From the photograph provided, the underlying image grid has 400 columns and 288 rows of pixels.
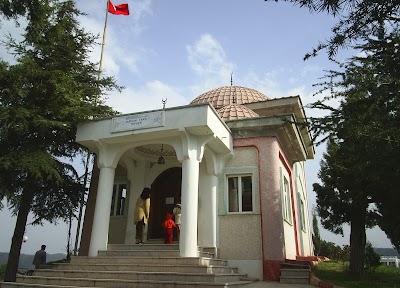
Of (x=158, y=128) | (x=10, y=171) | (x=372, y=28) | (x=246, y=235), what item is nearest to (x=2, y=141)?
(x=10, y=171)

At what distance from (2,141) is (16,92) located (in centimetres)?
166

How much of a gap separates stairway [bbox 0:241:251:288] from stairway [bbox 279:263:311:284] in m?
1.20

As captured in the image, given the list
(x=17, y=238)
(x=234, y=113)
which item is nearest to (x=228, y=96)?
(x=234, y=113)

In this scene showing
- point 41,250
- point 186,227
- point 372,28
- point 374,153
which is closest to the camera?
point 372,28

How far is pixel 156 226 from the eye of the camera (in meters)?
13.9

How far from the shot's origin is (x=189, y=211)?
10.4 metres

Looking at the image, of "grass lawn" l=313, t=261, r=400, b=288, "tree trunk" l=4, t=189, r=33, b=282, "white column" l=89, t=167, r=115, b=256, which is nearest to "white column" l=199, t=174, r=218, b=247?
"white column" l=89, t=167, r=115, b=256

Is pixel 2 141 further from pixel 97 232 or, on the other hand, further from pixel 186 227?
pixel 186 227

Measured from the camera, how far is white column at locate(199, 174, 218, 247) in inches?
474

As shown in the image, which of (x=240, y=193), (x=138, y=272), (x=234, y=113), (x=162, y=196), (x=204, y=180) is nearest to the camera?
(x=138, y=272)

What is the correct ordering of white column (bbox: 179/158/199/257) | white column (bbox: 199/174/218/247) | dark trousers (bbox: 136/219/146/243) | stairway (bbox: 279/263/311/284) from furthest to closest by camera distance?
dark trousers (bbox: 136/219/146/243) < white column (bbox: 199/174/218/247) < stairway (bbox: 279/263/311/284) < white column (bbox: 179/158/199/257)

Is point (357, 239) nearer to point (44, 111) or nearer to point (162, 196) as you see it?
point (162, 196)

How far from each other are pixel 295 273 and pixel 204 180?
4326mm

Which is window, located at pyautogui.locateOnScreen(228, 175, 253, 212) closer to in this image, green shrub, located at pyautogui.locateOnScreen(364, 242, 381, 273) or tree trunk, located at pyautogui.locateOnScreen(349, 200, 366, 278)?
tree trunk, located at pyautogui.locateOnScreen(349, 200, 366, 278)
